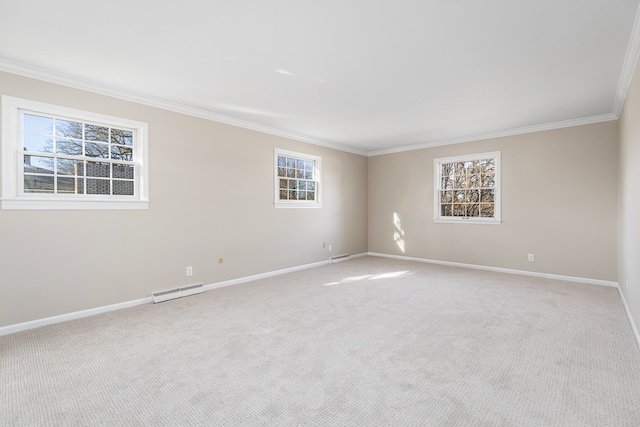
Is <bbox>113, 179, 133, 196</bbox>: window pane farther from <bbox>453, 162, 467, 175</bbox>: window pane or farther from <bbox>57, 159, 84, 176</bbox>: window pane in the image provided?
<bbox>453, 162, 467, 175</bbox>: window pane

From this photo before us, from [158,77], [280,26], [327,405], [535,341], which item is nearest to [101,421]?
[327,405]

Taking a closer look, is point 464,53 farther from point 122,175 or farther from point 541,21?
point 122,175

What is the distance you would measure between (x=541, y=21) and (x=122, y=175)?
4.39m

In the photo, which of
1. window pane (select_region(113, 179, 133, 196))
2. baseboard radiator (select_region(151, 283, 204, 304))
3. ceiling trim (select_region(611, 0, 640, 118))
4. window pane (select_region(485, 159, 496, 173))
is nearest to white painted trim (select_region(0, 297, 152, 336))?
baseboard radiator (select_region(151, 283, 204, 304))

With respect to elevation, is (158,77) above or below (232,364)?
above

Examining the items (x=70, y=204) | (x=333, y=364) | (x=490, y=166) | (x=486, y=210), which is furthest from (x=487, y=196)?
(x=70, y=204)

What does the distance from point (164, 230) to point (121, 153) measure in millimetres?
1058

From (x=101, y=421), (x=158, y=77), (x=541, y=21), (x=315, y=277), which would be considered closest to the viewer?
(x=101, y=421)

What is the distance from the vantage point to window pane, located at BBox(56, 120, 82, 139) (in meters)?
3.35

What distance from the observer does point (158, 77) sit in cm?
330

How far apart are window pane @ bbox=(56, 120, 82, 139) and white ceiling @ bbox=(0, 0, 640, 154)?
427 millimetres

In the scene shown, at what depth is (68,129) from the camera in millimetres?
3404

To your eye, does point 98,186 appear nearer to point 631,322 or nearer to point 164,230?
point 164,230

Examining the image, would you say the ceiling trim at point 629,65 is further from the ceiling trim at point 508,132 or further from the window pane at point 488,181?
the window pane at point 488,181
